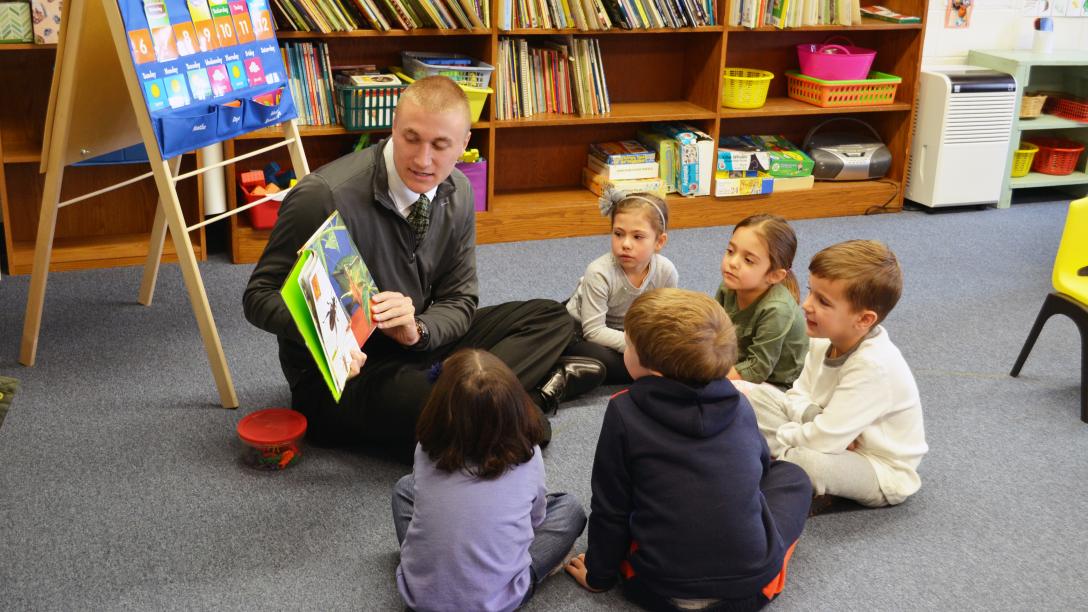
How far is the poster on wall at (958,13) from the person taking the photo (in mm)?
4629

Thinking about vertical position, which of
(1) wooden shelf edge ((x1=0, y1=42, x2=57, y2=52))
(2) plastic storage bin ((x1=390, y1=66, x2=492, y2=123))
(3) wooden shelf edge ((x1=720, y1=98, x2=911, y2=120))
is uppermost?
(1) wooden shelf edge ((x1=0, y1=42, x2=57, y2=52))

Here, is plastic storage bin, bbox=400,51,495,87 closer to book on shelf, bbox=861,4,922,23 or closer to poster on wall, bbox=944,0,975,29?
book on shelf, bbox=861,4,922,23

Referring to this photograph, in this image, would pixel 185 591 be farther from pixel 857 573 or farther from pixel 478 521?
pixel 857 573

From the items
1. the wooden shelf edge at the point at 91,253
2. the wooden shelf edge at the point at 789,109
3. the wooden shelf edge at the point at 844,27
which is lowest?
the wooden shelf edge at the point at 91,253

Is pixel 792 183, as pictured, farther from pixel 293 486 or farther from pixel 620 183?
pixel 293 486

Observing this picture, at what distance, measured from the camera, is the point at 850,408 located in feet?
6.94

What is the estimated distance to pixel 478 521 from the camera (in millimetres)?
1688

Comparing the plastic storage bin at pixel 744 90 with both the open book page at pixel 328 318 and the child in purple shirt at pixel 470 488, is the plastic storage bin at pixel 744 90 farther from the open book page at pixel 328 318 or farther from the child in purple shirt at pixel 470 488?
the child in purple shirt at pixel 470 488

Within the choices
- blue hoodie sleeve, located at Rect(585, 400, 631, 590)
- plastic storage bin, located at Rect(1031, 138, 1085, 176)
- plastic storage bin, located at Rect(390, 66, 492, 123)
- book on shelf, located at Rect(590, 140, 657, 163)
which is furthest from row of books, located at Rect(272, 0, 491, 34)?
plastic storage bin, located at Rect(1031, 138, 1085, 176)

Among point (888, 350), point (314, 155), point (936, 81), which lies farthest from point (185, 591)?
point (936, 81)

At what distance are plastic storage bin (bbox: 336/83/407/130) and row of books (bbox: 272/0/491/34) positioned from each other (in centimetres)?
22

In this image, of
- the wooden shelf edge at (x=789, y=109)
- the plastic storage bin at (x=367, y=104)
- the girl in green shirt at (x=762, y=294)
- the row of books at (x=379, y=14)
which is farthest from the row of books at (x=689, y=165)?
the girl in green shirt at (x=762, y=294)

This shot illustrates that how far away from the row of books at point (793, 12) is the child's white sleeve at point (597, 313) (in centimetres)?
180

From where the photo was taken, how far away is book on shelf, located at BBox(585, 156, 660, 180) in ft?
13.5
